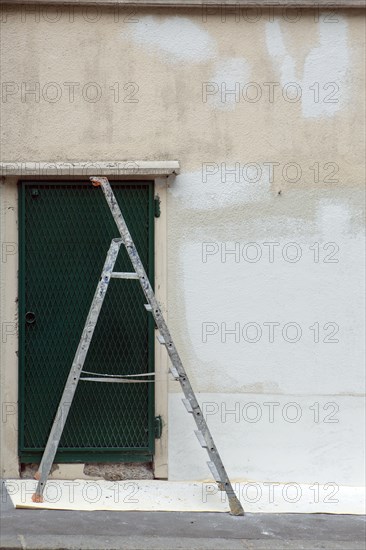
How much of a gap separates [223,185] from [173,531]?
2595 mm

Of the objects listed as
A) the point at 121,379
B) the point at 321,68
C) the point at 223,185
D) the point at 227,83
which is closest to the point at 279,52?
the point at 321,68

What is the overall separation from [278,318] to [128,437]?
4.76ft

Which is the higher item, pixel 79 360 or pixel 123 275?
pixel 123 275

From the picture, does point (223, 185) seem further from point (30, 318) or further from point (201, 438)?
point (201, 438)

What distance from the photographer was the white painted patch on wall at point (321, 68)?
7.20 meters

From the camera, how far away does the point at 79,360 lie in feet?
21.6

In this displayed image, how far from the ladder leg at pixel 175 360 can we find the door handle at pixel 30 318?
1.08m

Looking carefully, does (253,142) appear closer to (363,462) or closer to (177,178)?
(177,178)

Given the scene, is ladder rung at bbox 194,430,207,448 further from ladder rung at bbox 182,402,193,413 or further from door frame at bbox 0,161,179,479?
door frame at bbox 0,161,179,479

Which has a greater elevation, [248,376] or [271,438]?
[248,376]

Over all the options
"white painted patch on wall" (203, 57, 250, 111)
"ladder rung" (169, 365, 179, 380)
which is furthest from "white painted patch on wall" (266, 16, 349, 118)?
"ladder rung" (169, 365, 179, 380)

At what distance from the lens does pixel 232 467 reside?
7.14 meters

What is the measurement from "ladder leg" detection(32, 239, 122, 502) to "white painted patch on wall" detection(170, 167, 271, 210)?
A: 0.87 metres

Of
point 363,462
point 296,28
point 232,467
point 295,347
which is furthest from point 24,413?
point 296,28
